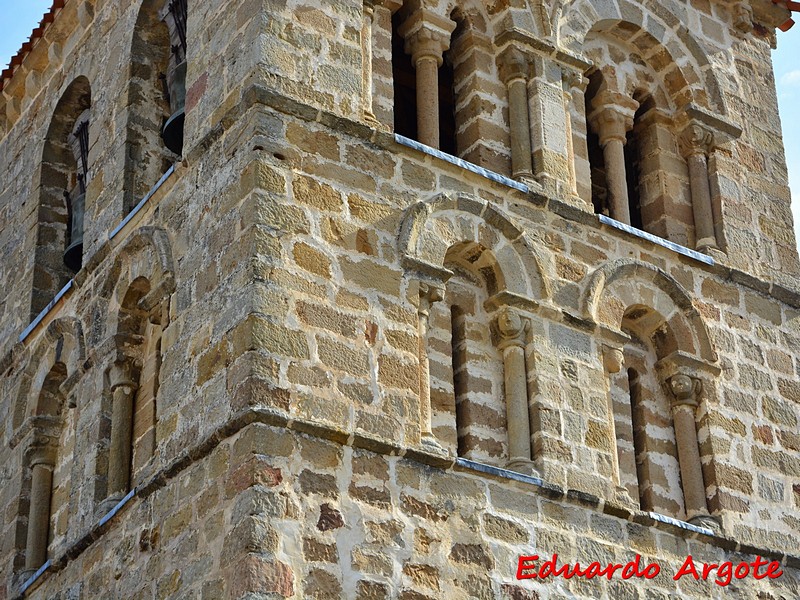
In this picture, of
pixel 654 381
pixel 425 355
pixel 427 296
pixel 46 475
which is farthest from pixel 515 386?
pixel 46 475

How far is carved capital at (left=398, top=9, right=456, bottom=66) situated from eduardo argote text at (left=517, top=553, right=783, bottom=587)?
12.9 feet

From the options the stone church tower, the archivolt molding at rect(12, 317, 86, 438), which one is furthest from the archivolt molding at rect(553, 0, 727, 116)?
the archivolt molding at rect(12, 317, 86, 438)

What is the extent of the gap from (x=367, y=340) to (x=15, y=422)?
3.88 metres

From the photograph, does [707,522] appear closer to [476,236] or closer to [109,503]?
[476,236]

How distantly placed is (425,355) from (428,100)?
7.49ft

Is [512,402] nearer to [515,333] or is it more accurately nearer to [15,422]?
[515,333]

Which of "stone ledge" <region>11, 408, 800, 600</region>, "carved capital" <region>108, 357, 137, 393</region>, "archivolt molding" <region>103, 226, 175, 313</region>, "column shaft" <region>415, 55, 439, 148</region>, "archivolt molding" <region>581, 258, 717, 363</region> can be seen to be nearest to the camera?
"stone ledge" <region>11, 408, 800, 600</region>

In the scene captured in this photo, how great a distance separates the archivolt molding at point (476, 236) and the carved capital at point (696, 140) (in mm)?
2389

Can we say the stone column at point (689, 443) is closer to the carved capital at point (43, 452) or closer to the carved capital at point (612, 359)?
the carved capital at point (612, 359)

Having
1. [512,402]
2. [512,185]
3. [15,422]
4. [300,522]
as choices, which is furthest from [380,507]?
[15,422]

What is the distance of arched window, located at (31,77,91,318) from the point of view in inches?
592

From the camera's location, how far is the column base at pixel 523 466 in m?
11.9

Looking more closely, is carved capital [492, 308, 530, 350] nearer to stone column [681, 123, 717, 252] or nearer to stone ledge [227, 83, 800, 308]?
stone ledge [227, 83, 800, 308]

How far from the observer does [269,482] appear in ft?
35.3
